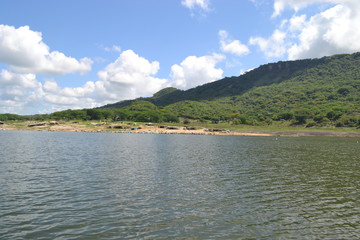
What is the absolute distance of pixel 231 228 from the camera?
1772cm

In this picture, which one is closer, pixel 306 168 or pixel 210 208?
pixel 210 208

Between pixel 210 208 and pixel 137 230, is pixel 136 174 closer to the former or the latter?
pixel 210 208

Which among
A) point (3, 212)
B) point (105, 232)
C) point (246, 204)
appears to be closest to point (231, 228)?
point (246, 204)

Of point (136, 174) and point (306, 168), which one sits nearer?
point (136, 174)

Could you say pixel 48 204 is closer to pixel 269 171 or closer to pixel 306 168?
pixel 269 171

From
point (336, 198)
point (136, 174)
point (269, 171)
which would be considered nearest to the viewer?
point (336, 198)

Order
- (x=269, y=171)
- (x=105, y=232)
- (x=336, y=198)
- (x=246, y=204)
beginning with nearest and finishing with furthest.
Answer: (x=105, y=232), (x=246, y=204), (x=336, y=198), (x=269, y=171)

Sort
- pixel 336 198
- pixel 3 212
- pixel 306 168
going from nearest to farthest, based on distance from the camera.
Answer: pixel 3 212
pixel 336 198
pixel 306 168

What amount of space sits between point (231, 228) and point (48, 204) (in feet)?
50.1

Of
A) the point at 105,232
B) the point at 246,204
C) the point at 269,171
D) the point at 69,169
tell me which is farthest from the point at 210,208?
the point at 69,169

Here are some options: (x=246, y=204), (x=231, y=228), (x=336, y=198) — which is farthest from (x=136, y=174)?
(x=336, y=198)

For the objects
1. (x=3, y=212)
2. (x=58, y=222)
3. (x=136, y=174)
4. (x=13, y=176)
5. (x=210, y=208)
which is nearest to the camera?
(x=58, y=222)

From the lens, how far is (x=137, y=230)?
17047 mm

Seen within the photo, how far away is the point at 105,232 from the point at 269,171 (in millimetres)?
29794
